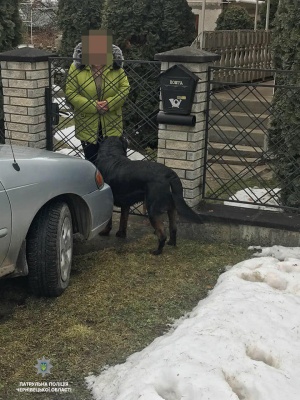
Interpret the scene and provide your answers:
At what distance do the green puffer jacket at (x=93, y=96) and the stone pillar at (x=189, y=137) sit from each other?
1.90 ft

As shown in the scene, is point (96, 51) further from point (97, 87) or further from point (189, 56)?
point (189, 56)

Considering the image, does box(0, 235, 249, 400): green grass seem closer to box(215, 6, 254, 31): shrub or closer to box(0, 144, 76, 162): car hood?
box(0, 144, 76, 162): car hood

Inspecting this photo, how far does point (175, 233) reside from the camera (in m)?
5.14

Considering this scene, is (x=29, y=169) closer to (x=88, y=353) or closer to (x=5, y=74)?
(x=88, y=353)

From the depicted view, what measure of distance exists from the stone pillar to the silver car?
1.13m

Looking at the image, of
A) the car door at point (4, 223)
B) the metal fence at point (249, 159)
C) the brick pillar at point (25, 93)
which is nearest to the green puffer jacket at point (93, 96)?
the brick pillar at point (25, 93)

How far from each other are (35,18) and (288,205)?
26272 millimetres

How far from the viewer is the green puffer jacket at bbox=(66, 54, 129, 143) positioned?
5.63 meters

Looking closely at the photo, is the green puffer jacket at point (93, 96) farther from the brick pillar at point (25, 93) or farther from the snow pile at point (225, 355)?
the snow pile at point (225, 355)

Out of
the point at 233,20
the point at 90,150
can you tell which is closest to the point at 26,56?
the point at 90,150

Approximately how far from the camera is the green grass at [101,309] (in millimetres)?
3211

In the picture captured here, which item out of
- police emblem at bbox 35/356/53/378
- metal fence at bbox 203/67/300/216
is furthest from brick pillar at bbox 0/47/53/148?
police emblem at bbox 35/356/53/378

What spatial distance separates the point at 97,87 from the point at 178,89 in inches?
39.4

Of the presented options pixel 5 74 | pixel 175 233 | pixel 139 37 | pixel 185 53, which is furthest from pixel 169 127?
pixel 139 37
